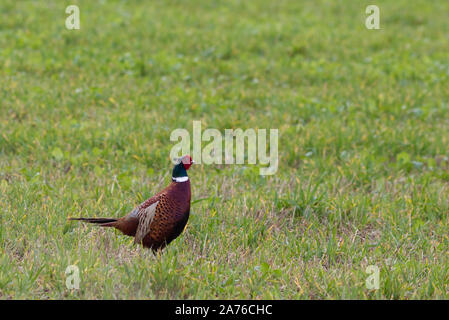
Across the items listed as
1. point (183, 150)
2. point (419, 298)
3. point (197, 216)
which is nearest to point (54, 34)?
point (183, 150)

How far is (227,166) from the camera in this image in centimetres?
610

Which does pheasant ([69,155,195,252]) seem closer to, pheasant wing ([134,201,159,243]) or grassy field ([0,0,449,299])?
pheasant wing ([134,201,159,243])

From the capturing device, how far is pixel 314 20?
13.2 metres

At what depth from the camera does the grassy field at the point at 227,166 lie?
3.71 metres

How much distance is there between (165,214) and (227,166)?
2474 mm

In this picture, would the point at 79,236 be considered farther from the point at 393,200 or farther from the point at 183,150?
the point at 393,200

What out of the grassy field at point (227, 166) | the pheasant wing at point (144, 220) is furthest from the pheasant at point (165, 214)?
the grassy field at point (227, 166)

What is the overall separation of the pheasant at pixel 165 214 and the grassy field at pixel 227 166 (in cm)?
15

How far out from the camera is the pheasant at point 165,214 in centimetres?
369

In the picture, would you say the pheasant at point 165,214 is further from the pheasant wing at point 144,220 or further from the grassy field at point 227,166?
the grassy field at point 227,166

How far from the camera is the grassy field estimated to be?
12.2 feet

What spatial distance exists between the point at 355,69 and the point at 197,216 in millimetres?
6155

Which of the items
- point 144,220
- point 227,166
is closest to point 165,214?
point 144,220

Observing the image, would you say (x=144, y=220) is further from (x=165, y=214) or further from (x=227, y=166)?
(x=227, y=166)
